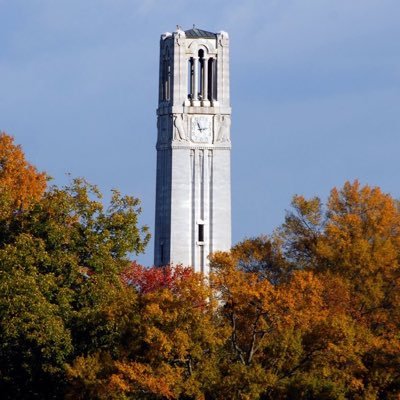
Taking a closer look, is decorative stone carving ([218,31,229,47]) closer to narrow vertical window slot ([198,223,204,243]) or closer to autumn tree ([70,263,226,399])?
narrow vertical window slot ([198,223,204,243])

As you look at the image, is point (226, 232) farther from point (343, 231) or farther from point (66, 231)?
point (66, 231)

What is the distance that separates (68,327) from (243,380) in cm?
674

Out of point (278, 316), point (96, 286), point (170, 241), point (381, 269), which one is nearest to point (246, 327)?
point (278, 316)

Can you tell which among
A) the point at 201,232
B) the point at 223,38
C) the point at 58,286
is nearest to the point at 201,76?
the point at 223,38

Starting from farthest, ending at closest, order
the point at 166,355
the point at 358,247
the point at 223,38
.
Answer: the point at 223,38 < the point at 358,247 < the point at 166,355

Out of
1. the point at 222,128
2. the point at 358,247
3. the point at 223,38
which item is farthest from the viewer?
the point at 223,38

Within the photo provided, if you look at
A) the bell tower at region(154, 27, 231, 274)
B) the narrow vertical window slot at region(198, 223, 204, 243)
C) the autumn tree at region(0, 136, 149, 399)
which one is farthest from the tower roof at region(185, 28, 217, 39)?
the autumn tree at region(0, 136, 149, 399)

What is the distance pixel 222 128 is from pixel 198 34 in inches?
226

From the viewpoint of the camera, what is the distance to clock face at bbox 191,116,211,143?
107 m

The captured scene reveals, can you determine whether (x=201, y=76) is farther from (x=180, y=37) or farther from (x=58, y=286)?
(x=58, y=286)

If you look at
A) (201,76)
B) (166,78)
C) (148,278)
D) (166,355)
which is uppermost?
(201,76)

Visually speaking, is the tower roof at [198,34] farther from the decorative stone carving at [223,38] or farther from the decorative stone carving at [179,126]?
the decorative stone carving at [179,126]

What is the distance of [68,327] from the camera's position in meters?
Answer: 63.5

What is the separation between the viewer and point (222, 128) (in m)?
107
